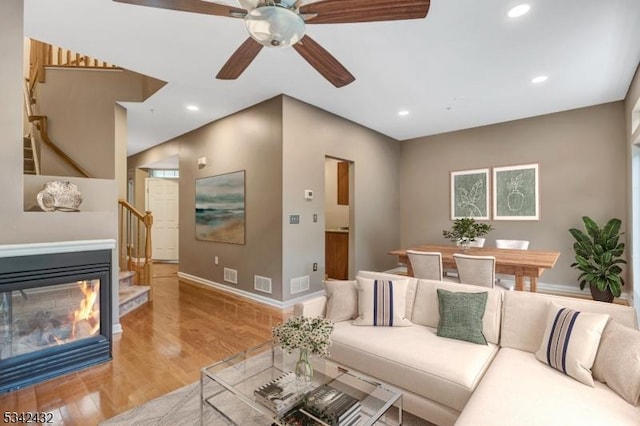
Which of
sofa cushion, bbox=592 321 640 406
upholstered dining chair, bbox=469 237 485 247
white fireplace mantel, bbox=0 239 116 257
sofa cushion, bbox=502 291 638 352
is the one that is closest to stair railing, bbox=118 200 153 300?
white fireplace mantel, bbox=0 239 116 257

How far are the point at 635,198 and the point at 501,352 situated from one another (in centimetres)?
348

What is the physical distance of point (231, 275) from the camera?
4.98 metres

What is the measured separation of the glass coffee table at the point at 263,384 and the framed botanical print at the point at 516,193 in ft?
15.3

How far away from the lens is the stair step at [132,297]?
Answer: 3.90 meters

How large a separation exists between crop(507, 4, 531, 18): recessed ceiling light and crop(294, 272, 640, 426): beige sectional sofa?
2.21 metres

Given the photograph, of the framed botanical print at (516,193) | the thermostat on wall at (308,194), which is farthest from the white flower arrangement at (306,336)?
the framed botanical print at (516,193)

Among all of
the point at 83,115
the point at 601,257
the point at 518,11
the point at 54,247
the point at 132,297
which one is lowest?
the point at 132,297

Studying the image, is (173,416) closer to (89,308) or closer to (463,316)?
A: (89,308)

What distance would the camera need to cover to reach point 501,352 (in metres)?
2.02

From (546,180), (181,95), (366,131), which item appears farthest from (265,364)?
(546,180)

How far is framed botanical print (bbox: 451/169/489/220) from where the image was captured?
5.71m

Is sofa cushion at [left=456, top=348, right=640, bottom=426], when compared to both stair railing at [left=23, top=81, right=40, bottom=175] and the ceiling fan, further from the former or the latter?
stair railing at [left=23, top=81, right=40, bottom=175]

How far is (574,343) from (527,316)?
39 centimetres

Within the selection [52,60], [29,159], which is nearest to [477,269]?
[29,159]
